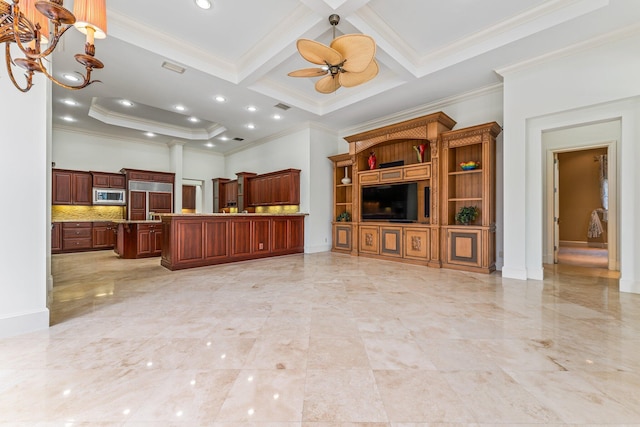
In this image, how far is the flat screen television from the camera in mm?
5676

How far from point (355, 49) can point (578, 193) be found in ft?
28.4

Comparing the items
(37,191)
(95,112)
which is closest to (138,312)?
(37,191)

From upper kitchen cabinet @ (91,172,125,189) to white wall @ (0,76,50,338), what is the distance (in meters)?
6.59

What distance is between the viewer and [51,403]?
142cm

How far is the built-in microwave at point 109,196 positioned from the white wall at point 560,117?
31.5ft

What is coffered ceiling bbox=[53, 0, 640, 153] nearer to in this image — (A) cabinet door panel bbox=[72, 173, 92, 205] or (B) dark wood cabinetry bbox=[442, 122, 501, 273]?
(B) dark wood cabinetry bbox=[442, 122, 501, 273]

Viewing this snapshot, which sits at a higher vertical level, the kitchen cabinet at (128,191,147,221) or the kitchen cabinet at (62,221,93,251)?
the kitchen cabinet at (128,191,147,221)

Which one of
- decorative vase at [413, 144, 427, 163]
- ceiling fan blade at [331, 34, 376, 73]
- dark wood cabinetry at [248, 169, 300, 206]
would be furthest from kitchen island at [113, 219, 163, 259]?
decorative vase at [413, 144, 427, 163]

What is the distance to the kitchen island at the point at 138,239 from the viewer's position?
19.7 feet

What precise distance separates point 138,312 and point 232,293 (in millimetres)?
1011

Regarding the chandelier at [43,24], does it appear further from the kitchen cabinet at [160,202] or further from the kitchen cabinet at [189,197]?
the kitchen cabinet at [189,197]

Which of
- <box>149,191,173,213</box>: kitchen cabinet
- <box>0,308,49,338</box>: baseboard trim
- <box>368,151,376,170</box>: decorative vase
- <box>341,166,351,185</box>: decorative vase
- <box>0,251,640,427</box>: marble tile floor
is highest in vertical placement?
<box>368,151,376,170</box>: decorative vase

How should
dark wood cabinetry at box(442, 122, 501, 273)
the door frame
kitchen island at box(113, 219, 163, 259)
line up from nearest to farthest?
dark wood cabinetry at box(442, 122, 501, 273) < the door frame < kitchen island at box(113, 219, 163, 259)

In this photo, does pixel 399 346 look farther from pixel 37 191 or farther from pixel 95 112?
pixel 95 112
